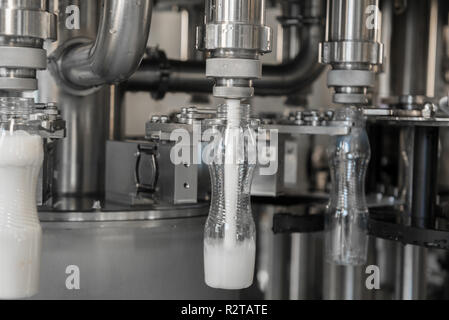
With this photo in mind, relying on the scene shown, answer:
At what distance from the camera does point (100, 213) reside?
42.2 inches

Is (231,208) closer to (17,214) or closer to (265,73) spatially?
(17,214)

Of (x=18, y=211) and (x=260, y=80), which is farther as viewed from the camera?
(x=260, y=80)

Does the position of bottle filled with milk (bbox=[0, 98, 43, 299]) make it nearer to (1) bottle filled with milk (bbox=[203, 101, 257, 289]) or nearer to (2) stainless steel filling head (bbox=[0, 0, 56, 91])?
(2) stainless steel filling head (bbox=[0, 0, 56, 91])

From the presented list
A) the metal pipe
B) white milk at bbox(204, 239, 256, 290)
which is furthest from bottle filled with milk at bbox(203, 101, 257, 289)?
the metal pipe

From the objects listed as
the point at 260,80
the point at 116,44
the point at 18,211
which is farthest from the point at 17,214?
the point at 260,80

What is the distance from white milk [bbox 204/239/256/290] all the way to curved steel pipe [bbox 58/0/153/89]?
11.8 inches

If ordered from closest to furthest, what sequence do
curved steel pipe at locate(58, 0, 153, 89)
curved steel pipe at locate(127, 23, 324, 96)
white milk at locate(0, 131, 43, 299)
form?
white milk at locate(0, 131, 43, 299)
curved steel pipe at locate(58, 0, 153, 89)
curved steel pipe at locate(127, 23, 324, 96)

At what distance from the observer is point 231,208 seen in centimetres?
75

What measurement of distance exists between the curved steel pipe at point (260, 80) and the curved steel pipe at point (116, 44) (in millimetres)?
265

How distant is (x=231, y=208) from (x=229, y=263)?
0.06 meters

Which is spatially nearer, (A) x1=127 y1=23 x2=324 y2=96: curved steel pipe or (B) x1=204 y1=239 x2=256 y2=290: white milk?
(B) x1=204 y1=239 x2=256 y2=290: white milk

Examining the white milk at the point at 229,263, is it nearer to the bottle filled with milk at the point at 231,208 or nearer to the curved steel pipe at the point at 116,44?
the bottle filled with milk at the point at 231,208

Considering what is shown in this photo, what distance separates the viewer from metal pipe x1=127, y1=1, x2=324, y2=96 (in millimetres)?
1365

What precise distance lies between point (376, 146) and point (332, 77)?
2.04 ft
